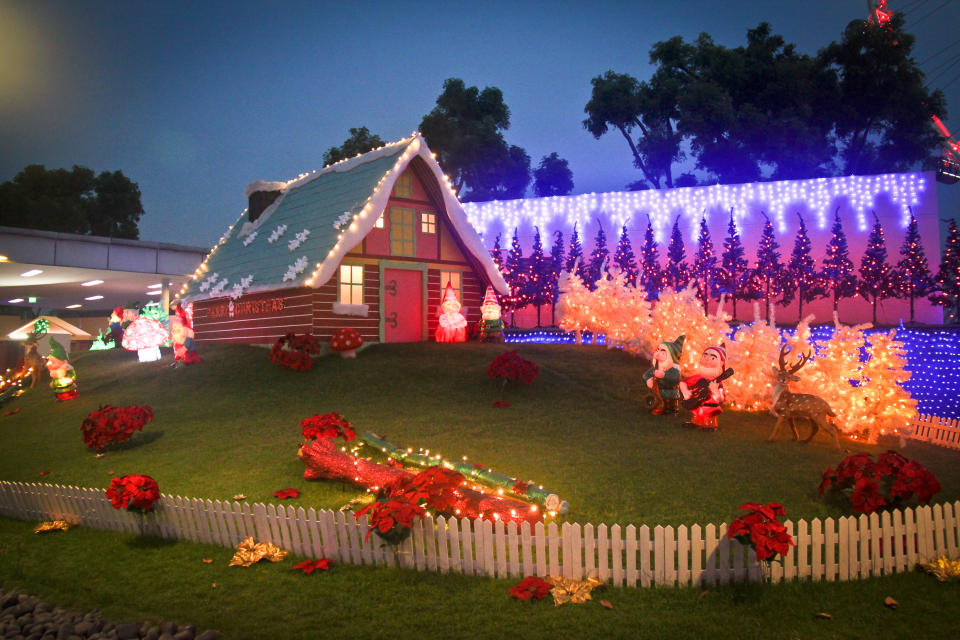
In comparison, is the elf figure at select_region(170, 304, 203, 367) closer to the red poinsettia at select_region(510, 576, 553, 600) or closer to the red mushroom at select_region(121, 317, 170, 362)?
the red mushroom at select_region(121, 317, 170, 362)

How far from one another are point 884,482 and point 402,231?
14551 millimetres

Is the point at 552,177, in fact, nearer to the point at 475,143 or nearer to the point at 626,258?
the point at 475,143

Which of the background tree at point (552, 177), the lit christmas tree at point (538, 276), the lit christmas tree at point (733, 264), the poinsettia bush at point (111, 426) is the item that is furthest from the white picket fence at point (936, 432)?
the background tree at point (552, 177)

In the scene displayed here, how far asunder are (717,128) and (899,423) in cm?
2989

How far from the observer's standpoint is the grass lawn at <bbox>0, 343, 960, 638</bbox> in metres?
5.77

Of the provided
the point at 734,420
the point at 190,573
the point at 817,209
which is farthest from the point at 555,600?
the point at 817,209

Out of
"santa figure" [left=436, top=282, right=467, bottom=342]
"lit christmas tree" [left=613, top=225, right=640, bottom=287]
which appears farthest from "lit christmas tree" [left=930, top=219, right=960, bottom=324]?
"santa figure" [left=436, top=282, right=467, bottom=342]

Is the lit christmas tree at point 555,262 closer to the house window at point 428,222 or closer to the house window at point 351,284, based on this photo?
the house window at point 428,222

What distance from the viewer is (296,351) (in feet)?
52.7

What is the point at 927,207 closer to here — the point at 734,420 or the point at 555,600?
the point at 734,420

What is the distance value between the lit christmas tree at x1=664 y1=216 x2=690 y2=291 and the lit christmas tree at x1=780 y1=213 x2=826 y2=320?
14.0 feet

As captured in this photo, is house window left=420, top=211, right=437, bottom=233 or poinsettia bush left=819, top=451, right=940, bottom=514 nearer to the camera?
poinsettia bush left=819, top=451, right=940, bottom=514

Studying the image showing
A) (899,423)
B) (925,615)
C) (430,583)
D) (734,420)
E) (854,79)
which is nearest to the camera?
(925,615)

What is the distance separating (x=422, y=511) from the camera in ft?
21.6
